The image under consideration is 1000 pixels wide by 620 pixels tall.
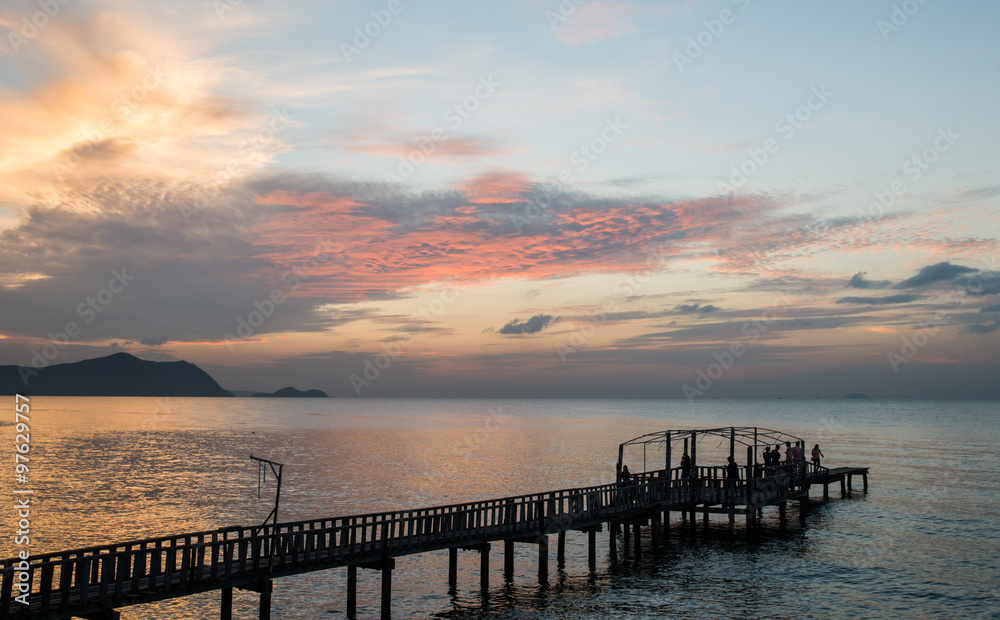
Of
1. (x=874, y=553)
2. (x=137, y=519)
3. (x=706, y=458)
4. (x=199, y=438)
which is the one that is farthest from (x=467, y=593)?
(x=199, y=438)

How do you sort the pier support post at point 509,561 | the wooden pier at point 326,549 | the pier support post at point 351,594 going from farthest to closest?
the pier support post at point 509,561, the pier support post at point 351,594, the wooden pier at point 326,549

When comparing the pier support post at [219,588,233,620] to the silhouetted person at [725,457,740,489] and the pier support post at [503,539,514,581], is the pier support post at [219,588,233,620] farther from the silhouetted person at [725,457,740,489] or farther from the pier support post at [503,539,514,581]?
the silhouetted person at [725,457,740,489]

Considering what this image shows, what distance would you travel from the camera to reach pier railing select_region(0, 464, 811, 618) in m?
15.8

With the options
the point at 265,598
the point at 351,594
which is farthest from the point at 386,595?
the point at 265,598

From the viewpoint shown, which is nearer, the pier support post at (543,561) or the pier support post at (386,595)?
the pier support post at (386,595)

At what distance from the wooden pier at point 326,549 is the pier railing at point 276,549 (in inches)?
1.3

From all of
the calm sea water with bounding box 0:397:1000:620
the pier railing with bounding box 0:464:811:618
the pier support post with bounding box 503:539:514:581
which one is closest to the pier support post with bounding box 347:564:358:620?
the pier railing with bounding box 0:464:811:618

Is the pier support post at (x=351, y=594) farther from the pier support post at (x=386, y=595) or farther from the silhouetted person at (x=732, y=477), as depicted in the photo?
the silhouetted person at (x=732, y=477)

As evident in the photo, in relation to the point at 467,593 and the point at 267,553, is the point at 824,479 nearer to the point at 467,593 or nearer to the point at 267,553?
the point at 467,593

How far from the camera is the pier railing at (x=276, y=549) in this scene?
15836 mm

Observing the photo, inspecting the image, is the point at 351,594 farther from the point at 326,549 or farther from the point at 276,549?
the point at 276,549

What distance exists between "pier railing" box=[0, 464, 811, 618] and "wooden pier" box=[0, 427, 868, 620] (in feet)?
0.11

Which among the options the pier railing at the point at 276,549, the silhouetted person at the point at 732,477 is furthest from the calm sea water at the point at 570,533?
the silhouetted person at the point at 732,477

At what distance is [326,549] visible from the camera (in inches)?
844
